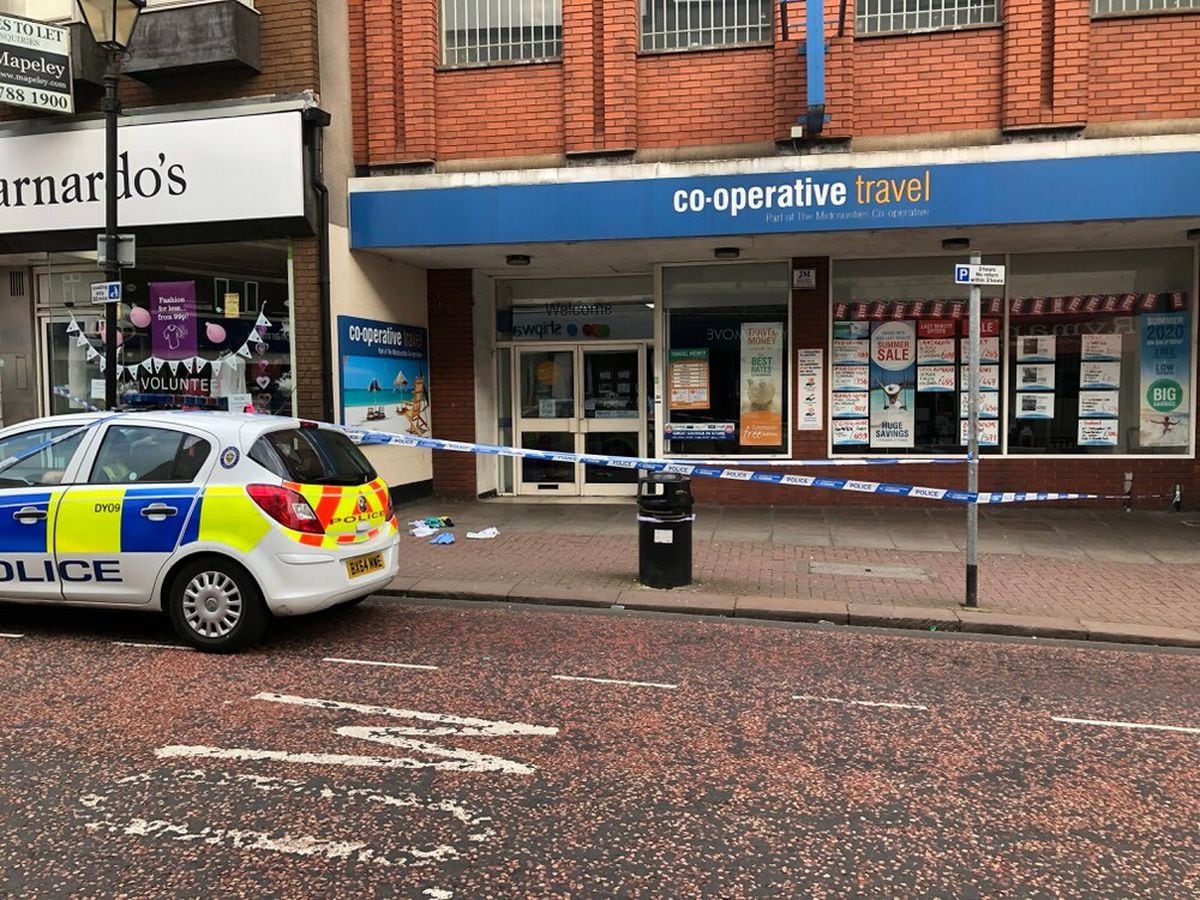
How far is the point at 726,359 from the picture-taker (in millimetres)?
11844

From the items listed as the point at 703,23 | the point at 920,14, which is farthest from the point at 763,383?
the point at 920,14

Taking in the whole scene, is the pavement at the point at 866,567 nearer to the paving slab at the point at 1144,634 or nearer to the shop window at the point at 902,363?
the paving slab at the point at 1144,634

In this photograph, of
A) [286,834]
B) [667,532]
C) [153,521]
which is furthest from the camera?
[667,532]

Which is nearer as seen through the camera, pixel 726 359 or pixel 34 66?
pixel 34 66

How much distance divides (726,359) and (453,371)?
378cm

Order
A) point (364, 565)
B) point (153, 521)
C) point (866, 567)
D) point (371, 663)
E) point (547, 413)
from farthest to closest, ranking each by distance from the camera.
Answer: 1. point (547, 413)
2. point (866, 567)
3. point (364, 565)
4. point (153, 521)
5. point (371, 663)

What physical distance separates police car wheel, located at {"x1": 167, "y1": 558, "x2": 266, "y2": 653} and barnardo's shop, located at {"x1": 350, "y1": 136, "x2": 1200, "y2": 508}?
5788mm

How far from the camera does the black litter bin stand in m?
7.54

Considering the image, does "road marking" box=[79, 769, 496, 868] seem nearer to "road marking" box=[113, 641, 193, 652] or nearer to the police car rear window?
"road marking" box=[113, 641, 193, 652]

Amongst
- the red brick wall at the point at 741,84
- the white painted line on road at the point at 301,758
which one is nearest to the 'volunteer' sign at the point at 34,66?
the red brick wall at the point at 741,84

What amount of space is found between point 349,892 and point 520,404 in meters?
10.2

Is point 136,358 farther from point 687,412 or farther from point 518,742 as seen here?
point 518,742

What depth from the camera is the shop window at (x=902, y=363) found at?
11.4 meters

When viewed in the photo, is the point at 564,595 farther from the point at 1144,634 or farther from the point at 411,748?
the point at 1144,634
